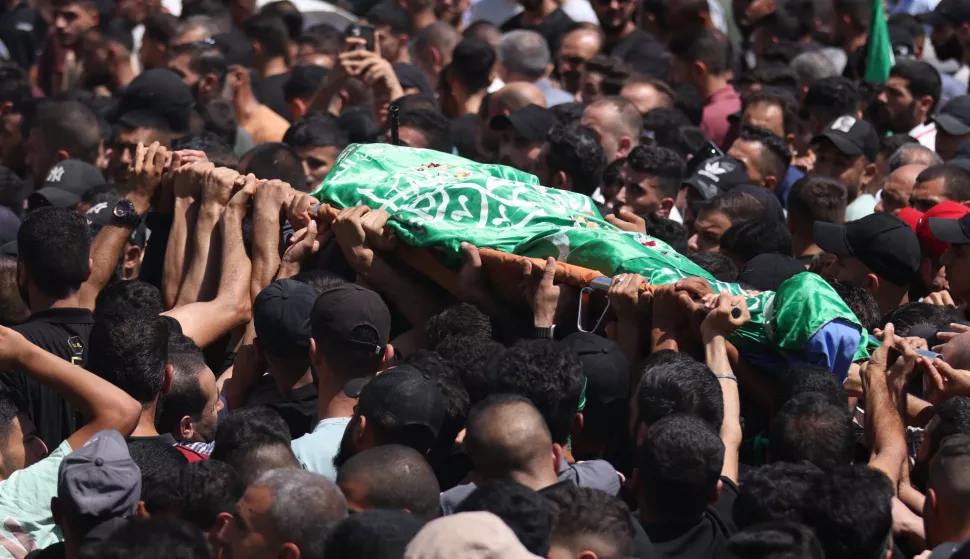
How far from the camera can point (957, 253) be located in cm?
577

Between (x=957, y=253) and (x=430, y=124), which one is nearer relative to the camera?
(x=957, y=253)

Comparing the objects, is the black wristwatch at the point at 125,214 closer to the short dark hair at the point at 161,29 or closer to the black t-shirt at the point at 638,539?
the black t-shirt at the point at 638,539

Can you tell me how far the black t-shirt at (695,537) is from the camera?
394cm

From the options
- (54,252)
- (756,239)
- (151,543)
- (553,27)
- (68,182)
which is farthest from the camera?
(553,27)

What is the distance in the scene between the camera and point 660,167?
279 inches

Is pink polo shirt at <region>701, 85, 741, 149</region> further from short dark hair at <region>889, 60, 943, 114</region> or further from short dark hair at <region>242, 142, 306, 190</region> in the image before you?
short dark hair at <region>242, 142, 306, 190</region>

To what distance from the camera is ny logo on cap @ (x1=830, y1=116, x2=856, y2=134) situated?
7832mm

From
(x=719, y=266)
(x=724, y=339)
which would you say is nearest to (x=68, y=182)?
(x=719, y=266)

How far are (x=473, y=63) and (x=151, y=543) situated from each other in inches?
244

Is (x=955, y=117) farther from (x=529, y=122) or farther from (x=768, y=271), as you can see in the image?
(x=768, y=271)

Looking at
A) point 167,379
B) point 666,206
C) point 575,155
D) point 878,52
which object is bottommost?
point 878,52

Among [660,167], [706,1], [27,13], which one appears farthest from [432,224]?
[27,13]

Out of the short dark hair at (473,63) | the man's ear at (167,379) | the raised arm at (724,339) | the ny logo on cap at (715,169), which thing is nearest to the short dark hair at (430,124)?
the ny logo on cap at (715,169)

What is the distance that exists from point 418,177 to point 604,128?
95.8 inches
